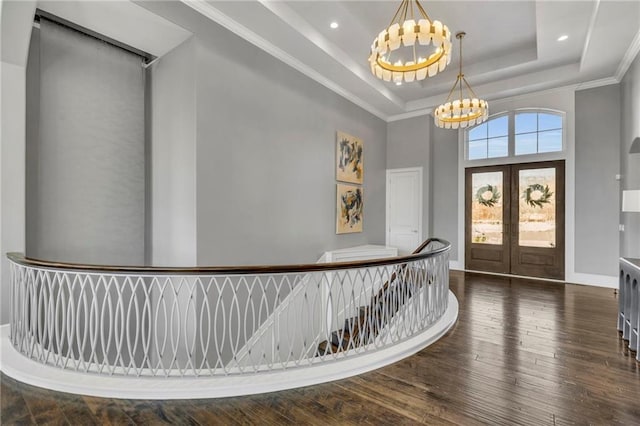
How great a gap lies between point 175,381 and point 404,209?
6.45m

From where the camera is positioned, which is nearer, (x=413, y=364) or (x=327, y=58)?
(x=413, y=364)

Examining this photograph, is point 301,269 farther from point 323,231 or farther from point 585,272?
point 585,272

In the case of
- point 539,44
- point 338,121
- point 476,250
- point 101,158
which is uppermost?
point 539,44

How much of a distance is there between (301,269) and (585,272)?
6.34 m

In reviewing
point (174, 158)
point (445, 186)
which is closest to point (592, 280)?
point (445, 186)

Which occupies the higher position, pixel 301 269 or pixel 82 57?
pixel 82 57

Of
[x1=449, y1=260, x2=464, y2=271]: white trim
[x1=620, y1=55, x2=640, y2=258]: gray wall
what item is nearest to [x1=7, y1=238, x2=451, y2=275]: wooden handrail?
[x1=620, y1=55, x2=640, y2=258]: gray wall

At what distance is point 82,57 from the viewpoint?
399cm

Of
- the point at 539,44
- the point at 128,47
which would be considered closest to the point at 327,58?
the point at 128,47

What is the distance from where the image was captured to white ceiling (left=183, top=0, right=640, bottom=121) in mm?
4051

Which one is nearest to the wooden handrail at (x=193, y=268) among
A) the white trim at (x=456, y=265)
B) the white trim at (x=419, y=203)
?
the white trim at (x=419, y=203)

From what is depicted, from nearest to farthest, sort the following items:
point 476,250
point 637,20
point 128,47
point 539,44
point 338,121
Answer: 1. point 637,20
2. point 128,47
3. point 539,44
4. point 338,121
5. point 476,250

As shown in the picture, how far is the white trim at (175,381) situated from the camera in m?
2.38

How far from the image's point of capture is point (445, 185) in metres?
7.75
